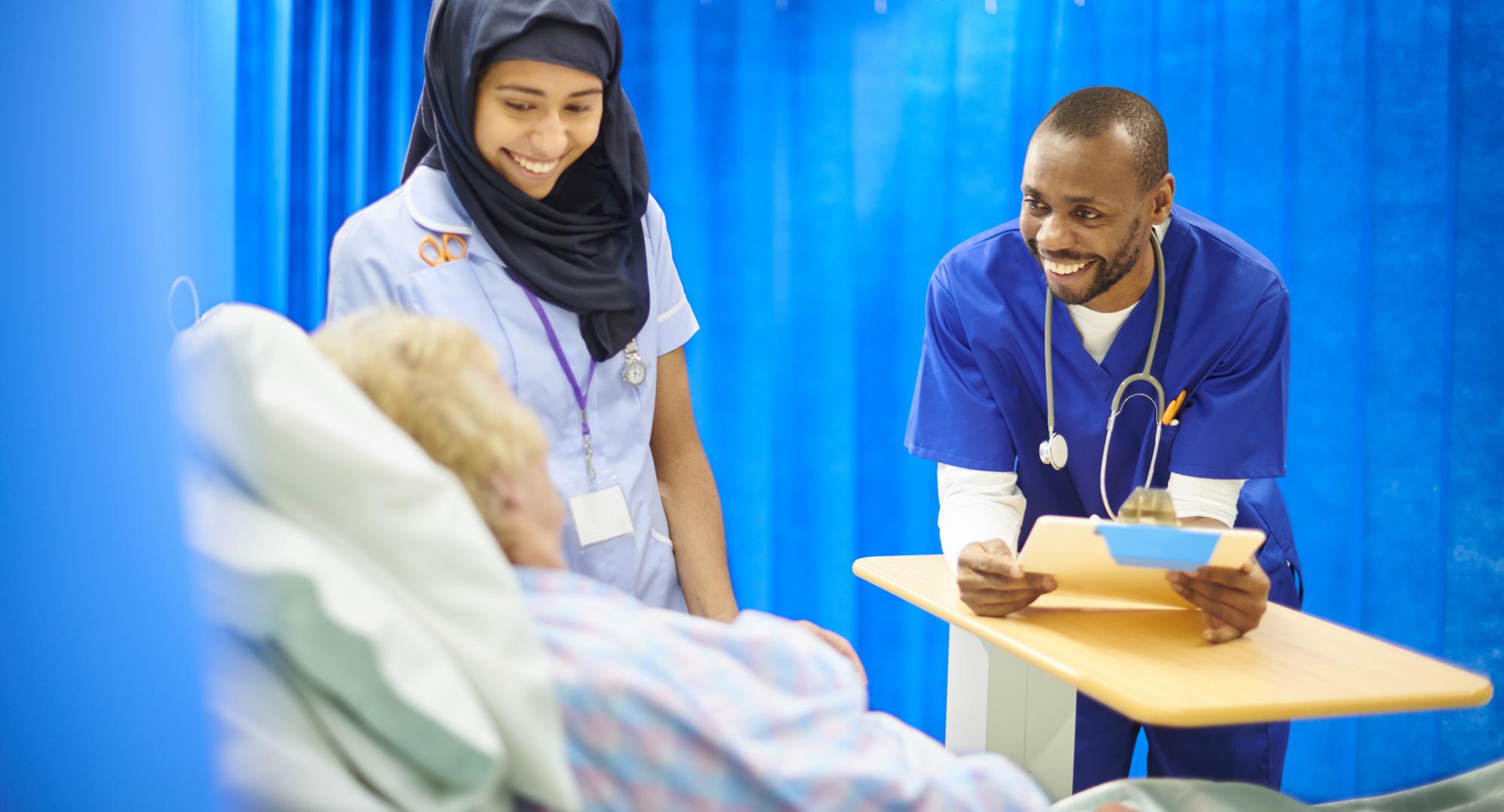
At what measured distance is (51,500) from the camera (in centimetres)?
64

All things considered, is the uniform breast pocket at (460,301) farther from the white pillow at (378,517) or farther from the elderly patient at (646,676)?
the white pillow at (378,517)

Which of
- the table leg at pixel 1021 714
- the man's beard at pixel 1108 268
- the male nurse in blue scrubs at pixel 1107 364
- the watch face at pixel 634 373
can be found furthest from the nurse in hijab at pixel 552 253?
the man's beard at pixel 1108 268

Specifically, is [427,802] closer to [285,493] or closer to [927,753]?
[285,493]

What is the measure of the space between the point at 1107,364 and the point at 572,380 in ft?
2.89

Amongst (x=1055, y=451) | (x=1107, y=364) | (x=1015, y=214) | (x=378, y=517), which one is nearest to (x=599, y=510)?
(x=378, y=517)

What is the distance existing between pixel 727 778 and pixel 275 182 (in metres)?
1.99

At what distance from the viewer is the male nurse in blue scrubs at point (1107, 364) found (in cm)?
177

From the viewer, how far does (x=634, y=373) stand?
1551mm

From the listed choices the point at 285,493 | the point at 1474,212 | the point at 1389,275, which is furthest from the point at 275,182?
the point at 1474,212

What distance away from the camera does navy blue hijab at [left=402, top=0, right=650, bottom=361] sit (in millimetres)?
1432

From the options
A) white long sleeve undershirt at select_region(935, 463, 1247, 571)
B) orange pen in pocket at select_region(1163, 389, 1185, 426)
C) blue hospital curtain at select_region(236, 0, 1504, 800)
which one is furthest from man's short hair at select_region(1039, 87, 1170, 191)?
blue hospital curtain at select_region(236, 0, 1504, 800)

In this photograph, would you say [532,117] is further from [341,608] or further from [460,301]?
[341,608]

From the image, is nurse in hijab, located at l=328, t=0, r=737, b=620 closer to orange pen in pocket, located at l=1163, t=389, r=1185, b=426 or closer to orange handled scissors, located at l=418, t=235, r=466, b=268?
orange handled scissors, located at l=418, t=235, r=466, b=268

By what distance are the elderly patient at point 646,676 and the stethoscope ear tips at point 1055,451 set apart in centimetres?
77
